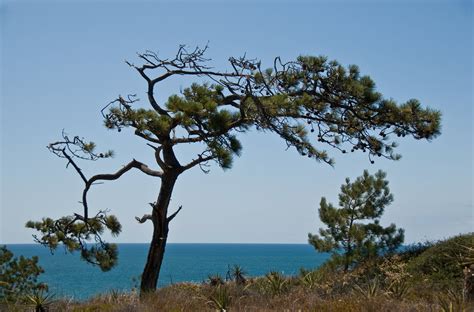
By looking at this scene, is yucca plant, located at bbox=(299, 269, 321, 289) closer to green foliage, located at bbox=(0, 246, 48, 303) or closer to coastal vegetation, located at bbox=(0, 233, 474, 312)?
coastal vegetation, located at bbox=(0, 233, 474, 312)

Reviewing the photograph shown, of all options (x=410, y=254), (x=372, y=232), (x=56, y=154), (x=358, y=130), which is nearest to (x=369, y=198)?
(x=372, y=232)

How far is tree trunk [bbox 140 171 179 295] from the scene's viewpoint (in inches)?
488

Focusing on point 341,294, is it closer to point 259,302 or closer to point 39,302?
point 259,302

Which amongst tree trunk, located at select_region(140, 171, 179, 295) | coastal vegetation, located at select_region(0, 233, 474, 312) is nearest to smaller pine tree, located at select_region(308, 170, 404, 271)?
coastal vegetation, located at select_region(0, 233, 474, 312)

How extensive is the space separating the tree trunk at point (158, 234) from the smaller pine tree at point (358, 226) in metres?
7.83

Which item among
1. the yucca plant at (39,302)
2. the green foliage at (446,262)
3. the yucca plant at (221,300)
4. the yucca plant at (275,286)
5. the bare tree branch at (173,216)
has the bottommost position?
the yucca plant at (39,302)

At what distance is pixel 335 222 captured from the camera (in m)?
19.2

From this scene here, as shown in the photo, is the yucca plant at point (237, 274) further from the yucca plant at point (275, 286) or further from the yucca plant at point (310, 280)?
the yucca plant at point (275, 286)

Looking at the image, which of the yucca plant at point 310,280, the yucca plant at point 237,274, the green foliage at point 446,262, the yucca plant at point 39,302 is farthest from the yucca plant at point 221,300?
the green foliage at point 446,262

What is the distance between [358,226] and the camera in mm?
18719

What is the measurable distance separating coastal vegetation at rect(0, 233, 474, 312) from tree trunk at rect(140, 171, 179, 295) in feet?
1.08

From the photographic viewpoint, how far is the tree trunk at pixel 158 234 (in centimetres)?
1240

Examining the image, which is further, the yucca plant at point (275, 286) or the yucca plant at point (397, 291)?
the yucca plant at point (275, 286)

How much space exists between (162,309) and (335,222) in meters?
10.4
